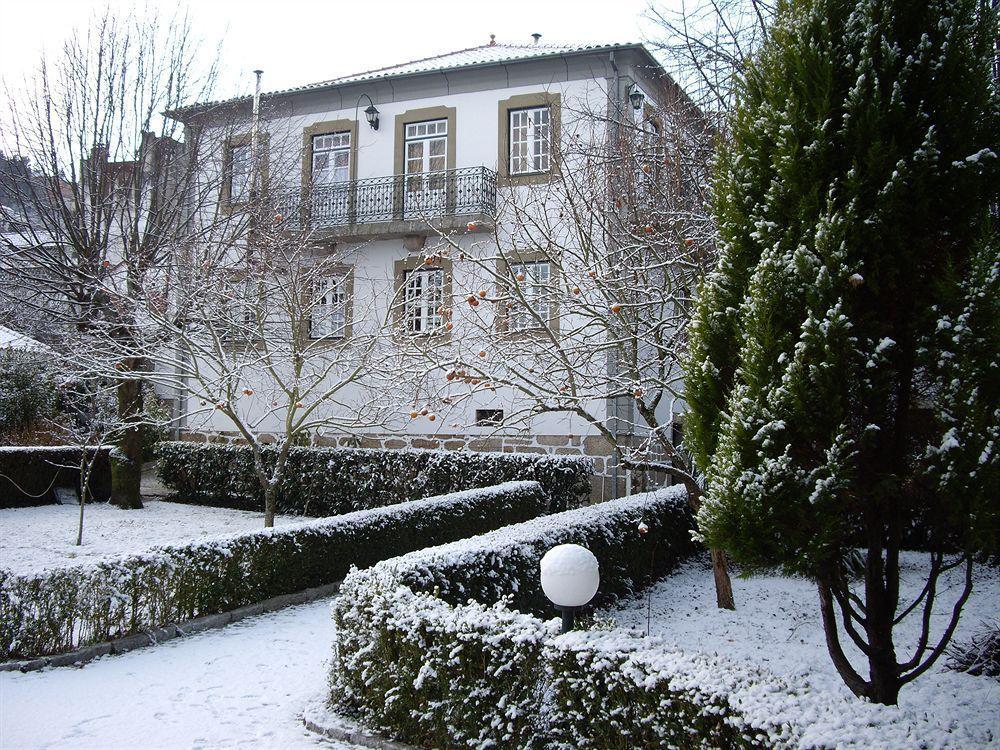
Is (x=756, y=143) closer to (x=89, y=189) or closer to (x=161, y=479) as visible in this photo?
(x=89, y=189)

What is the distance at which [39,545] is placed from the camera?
11.0m

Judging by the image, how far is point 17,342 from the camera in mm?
18984

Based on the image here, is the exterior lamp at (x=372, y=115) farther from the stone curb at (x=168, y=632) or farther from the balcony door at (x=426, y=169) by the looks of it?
the stone curb at (x=168, y=632)

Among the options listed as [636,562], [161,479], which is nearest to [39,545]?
[161,479]

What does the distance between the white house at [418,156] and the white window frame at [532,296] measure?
948 mm

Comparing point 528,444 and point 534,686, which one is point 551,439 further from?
point 534,686

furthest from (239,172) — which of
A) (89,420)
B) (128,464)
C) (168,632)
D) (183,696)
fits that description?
(183,696)

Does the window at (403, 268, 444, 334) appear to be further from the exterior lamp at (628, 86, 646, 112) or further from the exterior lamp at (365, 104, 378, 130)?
the exterior lamp at (628, 86, 646, 112)

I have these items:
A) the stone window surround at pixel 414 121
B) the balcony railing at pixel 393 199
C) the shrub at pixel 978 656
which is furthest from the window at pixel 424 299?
the shrub at pixel 978 656

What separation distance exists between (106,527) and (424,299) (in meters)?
6.29

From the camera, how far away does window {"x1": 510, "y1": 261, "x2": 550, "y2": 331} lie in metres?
8.40

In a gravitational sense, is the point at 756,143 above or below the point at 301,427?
above

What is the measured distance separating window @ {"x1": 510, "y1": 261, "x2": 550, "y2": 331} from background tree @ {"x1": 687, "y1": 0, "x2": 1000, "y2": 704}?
4.10 meters

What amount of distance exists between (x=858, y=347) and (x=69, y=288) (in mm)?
13381
